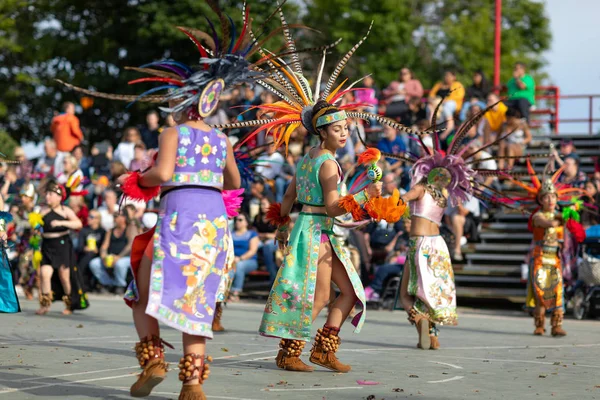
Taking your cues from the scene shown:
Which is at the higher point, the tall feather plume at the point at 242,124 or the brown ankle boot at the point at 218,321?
the tall feather plume at the point at 242,124

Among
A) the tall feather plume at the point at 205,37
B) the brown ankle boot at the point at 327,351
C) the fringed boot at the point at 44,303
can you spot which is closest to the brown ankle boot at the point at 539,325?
the brown ankle boot at the point at 327,351

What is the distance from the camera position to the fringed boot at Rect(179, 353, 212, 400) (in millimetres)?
6355

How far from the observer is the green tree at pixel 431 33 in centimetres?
5159

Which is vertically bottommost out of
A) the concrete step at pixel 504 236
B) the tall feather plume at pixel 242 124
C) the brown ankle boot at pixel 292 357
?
the brown ankle boot at pixel 292 357

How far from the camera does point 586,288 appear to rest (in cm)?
1586

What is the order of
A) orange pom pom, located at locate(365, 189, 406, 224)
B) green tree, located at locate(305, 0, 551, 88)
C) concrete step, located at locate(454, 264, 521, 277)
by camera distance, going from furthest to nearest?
1. green tree, located at locate(305, 0, 551, 88)
2. concrete step, located at locate(454, 264, 521, 277)
3. orange pom pom, located at locate(365, 189, 406, 224)

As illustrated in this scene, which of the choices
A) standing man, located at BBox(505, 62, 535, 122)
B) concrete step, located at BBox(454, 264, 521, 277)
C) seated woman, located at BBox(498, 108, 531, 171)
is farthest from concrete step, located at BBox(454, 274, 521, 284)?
standing man, located at BBox(505, 62, 535, 122)

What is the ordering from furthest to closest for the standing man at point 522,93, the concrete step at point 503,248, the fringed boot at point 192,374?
the standing man at point 522,93 < the concrete step at point 503,248 < the fringed boot at point 192,374

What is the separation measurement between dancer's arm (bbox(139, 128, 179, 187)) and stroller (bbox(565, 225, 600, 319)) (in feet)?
33.6

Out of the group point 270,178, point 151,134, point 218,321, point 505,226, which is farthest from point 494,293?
point 151,134

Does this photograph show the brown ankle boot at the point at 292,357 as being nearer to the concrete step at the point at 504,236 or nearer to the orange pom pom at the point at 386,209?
the orange pom pom at the point at 386,209

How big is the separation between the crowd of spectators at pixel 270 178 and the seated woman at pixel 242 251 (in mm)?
17

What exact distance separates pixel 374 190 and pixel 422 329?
3.00 metres

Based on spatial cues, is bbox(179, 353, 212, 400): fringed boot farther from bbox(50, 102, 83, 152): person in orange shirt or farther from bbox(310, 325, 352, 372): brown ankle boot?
bbox(50, 102, 83, 152): person in orange shirt
